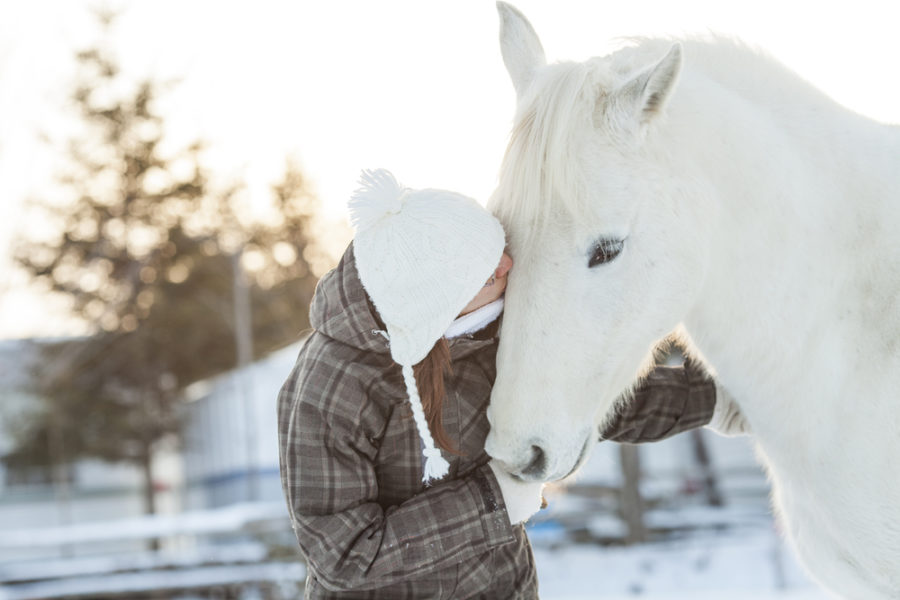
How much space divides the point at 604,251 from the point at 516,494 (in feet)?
1.97

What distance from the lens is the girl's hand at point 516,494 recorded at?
2.06 metres

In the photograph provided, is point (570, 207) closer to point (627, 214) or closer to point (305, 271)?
point (627, 214)

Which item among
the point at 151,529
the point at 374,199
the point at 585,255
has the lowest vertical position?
the point at 151,529

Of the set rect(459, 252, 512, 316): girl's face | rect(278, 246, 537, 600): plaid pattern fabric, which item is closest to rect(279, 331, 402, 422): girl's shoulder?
rect(278, 246, 537, 600): plaid pattern fabric

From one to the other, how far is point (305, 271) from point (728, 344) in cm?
2905

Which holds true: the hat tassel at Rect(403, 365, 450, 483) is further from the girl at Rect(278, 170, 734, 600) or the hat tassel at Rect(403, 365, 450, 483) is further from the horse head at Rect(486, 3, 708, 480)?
the horse head at Rect(486, 3, 708, 480)

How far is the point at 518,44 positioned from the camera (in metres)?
2.35

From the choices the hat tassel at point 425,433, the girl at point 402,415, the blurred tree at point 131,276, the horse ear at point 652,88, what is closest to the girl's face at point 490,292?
the girl at point 402,415

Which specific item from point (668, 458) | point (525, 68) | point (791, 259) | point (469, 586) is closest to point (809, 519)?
point (791, 259)

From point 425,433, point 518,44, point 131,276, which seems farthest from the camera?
point 131,276

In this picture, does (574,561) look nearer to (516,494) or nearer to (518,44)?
(516,494)

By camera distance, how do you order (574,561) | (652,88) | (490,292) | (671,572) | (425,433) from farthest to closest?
(574,561) < (671,572) < (490,292) < (425,433) < (652,88)

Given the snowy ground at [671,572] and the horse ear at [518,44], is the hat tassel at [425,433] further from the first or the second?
the snowy ground at [671,572]

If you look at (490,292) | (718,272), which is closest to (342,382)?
(490,292)
